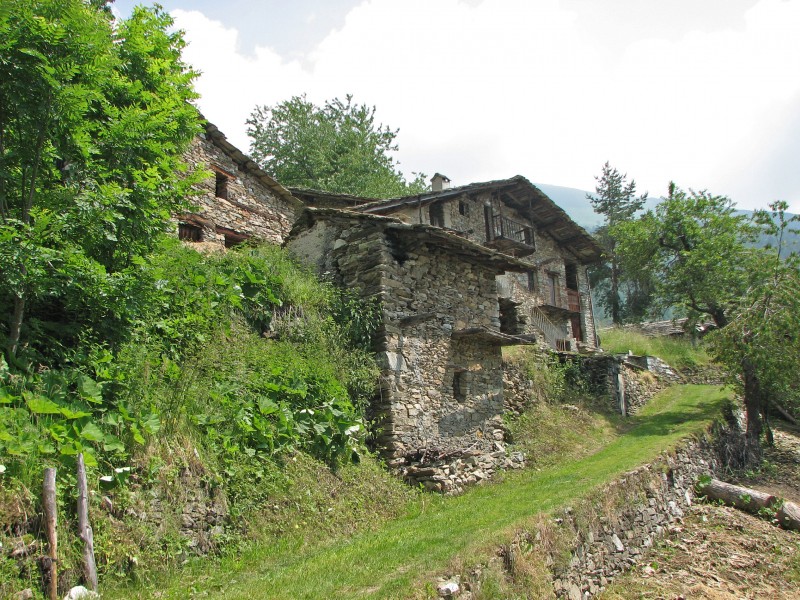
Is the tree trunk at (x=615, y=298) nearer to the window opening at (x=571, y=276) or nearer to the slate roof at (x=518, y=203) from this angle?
the slate roof at (x=518, y=203)

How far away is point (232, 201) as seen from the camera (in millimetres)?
17859

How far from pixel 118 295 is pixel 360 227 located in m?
5.97

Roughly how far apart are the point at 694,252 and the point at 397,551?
1802cm

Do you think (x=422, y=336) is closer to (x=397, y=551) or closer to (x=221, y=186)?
(x=397, y=551)

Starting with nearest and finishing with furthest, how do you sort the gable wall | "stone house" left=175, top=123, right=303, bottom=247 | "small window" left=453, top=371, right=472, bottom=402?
1. the gable wall
2. "small window" left=453, top=371, right=472, bottom=402
3. "stone house" left=175, top=123, right=303, bottom=247

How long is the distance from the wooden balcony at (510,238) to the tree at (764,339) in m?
7.95

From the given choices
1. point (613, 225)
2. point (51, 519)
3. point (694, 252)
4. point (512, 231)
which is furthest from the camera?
point (613, 225)

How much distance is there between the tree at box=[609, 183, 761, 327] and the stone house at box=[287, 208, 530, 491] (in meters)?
10.7

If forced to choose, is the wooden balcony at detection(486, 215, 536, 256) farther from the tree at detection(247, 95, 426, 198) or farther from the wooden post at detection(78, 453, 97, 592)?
the wooden post at detection(78, 453, 97, 592)

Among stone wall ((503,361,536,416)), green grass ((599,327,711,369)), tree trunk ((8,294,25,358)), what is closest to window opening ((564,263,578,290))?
green grass ((599,327,711,369))

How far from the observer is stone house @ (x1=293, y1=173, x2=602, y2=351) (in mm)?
19578

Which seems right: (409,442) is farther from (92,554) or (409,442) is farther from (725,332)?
(725,332)

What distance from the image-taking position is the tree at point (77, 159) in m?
6.23

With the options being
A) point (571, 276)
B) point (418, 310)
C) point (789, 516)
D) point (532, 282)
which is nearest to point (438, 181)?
point (532, 282)
